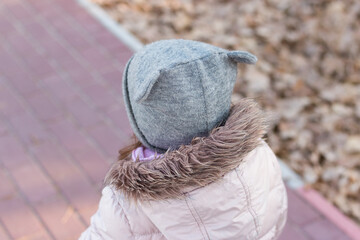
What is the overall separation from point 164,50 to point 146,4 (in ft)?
11.5

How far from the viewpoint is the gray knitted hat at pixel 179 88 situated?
1.20 metres

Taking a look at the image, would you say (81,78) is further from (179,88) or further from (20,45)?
(179,88)

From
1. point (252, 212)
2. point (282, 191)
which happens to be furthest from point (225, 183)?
point (282, 191)

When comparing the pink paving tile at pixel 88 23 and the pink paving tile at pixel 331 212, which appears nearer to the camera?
the pink paving tile at pixel 331 212

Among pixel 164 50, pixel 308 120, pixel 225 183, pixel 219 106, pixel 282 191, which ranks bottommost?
pixel 308 120

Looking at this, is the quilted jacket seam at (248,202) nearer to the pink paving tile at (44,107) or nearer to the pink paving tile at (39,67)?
the pink paving tile at (44,107)

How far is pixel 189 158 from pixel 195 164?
0.08ft

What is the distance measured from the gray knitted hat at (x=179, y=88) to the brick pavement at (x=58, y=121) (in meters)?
1.40

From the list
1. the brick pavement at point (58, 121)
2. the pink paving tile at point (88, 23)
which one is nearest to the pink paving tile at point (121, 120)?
the brick pavement at point (58, 121)

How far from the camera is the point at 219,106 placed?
1315 millimetres

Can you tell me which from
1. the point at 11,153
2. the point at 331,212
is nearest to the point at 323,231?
the point at 331,212

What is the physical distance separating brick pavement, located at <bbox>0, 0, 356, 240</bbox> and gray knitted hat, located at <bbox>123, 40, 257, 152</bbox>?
1395 millimetres

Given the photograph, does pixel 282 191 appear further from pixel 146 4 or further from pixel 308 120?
pixel 146 4

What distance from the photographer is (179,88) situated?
121cm
